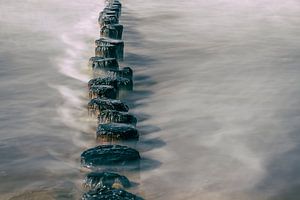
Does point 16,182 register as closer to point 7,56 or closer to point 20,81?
point 20,81

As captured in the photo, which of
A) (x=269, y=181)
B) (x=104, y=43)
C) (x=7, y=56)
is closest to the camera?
(x=269, y=181)

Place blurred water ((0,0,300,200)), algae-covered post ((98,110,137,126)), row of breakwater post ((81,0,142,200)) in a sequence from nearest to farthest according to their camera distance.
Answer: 1. row of breakwater post ((81,0,142,200))
2. blurred water ((0,0,300,200))
3. algae-covered post ((98,110,137,126))

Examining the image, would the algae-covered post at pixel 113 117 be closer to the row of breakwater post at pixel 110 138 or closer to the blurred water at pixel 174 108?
the row of breakwater post at pixel 110 138

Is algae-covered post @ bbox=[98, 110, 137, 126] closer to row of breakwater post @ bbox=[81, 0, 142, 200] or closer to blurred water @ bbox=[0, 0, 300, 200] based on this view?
row of breakwater post @ bbox=[81, 0, 142, 200]

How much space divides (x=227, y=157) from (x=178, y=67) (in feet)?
9.76

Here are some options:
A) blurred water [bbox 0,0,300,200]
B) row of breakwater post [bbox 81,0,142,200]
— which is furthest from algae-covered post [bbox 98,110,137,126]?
blurred water [bbox 0,0,300,200]

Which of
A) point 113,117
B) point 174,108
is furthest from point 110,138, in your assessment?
point 174,108

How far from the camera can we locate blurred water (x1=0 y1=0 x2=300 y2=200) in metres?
3.60

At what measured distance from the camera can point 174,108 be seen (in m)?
5.16

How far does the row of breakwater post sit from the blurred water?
114mm

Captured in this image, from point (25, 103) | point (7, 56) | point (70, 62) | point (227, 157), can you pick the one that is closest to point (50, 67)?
point (70, 62)

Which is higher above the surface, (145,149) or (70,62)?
(70,62)

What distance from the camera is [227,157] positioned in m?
3.95

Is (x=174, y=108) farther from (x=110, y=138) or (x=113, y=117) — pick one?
(x=110, y=138)
